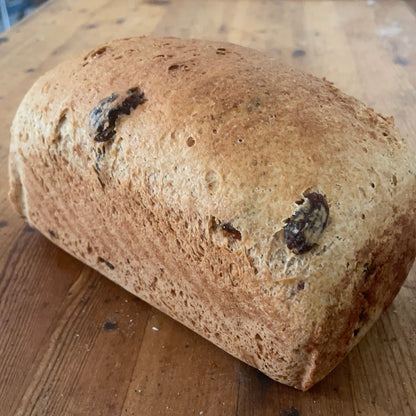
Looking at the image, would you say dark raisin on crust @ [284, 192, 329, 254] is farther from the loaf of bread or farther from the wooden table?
the wooden table

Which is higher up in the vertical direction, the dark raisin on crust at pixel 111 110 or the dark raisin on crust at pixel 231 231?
the dark raisin on crust at pixel 111 110

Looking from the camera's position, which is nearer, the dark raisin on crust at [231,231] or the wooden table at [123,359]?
the dark raisin on crust at [231,231]

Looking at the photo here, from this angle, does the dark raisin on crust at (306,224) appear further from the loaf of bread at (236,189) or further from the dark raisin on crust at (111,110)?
the dark raisin on crust at (111,110)

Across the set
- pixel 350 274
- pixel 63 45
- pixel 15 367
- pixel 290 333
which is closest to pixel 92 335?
pixel 15 367

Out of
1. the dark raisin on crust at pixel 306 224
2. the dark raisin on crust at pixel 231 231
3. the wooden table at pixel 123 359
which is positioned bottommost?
A: the wooden table at pixel 123 359

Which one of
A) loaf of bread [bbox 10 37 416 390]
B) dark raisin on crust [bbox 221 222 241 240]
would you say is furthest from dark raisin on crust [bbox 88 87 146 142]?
dark raisin on crust [bbox 221 222 241 240]

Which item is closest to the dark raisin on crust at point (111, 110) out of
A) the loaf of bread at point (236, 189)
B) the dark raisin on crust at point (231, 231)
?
the loaf of bread at point (236, 189)

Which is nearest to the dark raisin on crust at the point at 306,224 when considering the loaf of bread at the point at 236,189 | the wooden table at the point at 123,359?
the loaf of bread at the point at 236,189

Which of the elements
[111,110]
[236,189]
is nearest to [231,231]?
[236,189]
